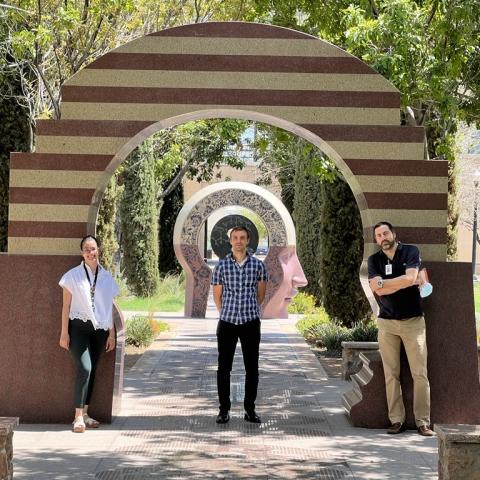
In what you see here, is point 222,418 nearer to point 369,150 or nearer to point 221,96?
point 369,150

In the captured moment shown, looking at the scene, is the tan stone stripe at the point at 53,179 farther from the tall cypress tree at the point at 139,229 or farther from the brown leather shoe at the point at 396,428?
the tall cypress tree at the point at 139,229

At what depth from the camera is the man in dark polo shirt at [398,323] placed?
898cm

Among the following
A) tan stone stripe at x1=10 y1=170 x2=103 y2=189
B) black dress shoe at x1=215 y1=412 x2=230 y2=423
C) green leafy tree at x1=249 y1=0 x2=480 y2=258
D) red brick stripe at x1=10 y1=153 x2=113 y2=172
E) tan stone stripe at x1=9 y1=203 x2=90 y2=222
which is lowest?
black dress shoe at x1=215 y1=412 x2=230 y2=423

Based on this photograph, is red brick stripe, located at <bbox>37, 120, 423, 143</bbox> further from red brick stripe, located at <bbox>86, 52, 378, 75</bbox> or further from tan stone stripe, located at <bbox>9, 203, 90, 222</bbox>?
tan stone stripe, located at <bbox>9, 203, 90, 222</bbox>

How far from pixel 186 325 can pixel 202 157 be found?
543 inches

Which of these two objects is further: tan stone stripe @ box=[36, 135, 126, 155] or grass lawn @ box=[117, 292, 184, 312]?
grass lawn @ box=[117, 292, 184, 312]

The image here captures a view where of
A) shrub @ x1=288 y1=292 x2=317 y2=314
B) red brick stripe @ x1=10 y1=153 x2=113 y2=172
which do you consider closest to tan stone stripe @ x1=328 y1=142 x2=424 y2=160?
red brick stripe @ x1=10 y1=153 x2=113 y2=172

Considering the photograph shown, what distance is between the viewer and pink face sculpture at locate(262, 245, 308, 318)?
77.2ft

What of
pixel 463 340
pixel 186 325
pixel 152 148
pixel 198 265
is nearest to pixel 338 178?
pixel 186 325

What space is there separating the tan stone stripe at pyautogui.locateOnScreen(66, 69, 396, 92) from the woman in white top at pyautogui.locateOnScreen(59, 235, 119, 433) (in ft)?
5.15

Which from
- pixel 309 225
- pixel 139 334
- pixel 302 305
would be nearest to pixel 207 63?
pixel 139 334

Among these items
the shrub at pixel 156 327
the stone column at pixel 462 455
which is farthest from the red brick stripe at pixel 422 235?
the shrub at pixel 156 327

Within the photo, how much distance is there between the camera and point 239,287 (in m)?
9.30

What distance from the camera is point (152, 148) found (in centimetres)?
3108
